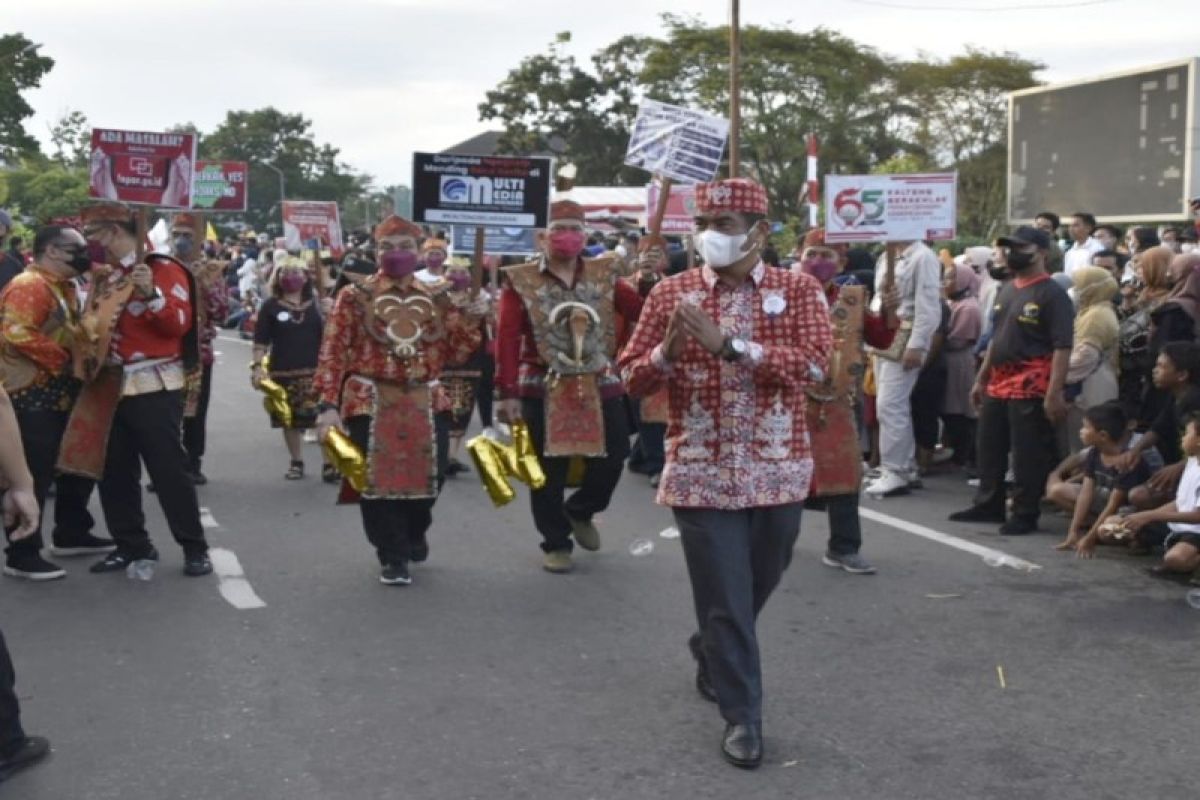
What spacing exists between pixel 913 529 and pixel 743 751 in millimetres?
4314

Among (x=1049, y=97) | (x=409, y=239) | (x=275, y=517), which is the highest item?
(x=1049, y=97)

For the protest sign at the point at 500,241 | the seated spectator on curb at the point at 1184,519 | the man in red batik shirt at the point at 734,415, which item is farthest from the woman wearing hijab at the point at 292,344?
the man in red batik shirt at the point at 734,415

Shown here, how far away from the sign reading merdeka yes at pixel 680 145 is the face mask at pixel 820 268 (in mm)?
2110

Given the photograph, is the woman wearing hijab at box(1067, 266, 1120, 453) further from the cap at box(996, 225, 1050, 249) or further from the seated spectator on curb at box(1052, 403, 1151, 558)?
the cap at box(996, 225, 1050, 249)

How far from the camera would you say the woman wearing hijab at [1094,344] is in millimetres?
8977

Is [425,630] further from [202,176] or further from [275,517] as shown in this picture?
[202,176]

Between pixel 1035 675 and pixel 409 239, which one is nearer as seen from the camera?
pixel 1035 675

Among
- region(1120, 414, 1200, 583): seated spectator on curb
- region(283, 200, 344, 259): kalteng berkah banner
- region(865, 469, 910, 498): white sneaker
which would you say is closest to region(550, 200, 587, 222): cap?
→ region(1120, 414, 1200, 583): seated spectator on curb

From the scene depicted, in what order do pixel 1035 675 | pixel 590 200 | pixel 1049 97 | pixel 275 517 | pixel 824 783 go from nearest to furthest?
1. pixel 824 783
2. pixel 1035 675
3. pixel 275 517
4. pixel 1049 97
5. pixel 590 200

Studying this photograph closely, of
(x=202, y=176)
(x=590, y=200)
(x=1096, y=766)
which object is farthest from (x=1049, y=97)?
(x=1096, y=766)

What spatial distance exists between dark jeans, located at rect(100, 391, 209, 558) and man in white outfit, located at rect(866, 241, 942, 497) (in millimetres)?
4710

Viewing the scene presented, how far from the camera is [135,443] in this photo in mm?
7332

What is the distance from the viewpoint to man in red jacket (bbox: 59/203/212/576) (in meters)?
7.11

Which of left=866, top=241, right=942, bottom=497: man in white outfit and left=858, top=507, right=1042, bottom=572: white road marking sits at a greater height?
left=866, top=241, right=942, bottom=497: man in white outfit
